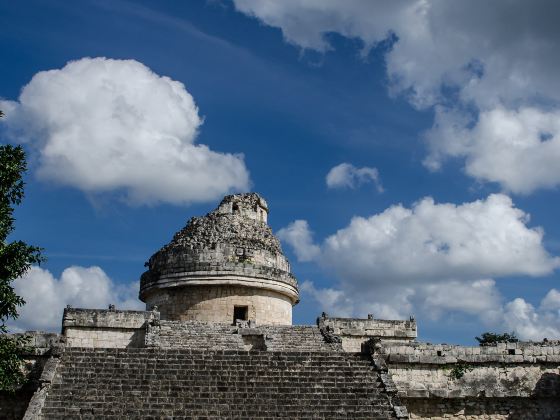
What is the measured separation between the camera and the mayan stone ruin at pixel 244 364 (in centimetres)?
1494

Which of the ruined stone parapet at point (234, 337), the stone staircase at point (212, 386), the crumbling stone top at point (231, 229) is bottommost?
the stone staircase at point (212, 386)

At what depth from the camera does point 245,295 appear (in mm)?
23250

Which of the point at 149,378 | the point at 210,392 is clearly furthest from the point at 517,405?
the point at 149,378

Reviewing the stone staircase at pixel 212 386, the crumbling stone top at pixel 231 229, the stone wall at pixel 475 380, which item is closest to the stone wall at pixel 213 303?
the crumbling stone top at pixel 231 229

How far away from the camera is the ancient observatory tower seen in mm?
22828

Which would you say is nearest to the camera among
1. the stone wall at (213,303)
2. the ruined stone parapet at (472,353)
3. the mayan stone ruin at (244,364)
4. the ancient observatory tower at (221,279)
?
the mayan stone ruin at (244,364)

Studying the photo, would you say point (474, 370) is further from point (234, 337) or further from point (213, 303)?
point (213, 303)

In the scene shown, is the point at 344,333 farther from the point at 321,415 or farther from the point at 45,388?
the point at 45,388

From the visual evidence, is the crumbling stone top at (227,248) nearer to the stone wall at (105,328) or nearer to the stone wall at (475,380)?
the stone wall at (105,328)

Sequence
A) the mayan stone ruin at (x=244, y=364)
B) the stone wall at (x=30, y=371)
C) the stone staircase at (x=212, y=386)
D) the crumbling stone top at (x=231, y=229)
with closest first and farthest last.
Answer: the stone staircase at (x=212, y=386), the mayan stone ruin at (x=244, y=364), the stone wall at (x=30, y=371), the crumbling stone top at (x=231, y=229)

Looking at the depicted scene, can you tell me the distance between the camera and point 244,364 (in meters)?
16.4

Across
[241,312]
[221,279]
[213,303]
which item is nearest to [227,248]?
[221,279]

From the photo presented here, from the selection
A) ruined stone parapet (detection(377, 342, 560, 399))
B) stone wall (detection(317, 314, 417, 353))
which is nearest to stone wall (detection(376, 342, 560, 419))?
ruined stone parapet (detection(377, 342, 560, 399))

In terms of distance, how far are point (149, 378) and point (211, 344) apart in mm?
3564
